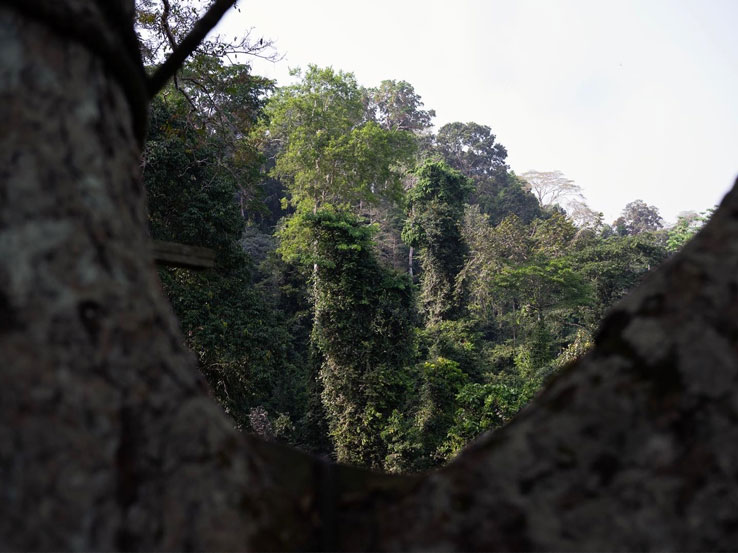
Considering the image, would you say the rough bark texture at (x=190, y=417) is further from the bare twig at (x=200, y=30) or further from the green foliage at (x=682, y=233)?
the green foliage at (x=682, y=233)

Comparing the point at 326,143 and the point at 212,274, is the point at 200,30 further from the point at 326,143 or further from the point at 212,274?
the point at 326,143

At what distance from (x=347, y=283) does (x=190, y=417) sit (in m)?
10.7

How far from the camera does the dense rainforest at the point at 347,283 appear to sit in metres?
9.39

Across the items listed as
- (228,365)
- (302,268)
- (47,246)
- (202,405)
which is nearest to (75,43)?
(47,246)

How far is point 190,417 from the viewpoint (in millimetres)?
604

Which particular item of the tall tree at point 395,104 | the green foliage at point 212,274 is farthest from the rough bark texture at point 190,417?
the tall tree at point 395,104

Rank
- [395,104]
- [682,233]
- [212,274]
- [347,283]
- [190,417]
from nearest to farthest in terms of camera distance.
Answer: [190,417] < [212,274] < [347,283] < [682,233] < [395,104]

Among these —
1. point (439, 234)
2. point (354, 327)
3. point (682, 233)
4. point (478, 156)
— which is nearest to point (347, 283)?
point (354, 327)

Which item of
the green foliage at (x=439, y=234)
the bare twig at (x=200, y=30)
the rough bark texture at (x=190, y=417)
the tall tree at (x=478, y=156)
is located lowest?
the rough bark texture at (x=190, y=417)

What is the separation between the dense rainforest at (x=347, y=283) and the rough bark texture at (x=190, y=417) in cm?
447

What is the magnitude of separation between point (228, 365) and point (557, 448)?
9.42 m

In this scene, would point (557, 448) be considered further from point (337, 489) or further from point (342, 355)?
point (342, 355)

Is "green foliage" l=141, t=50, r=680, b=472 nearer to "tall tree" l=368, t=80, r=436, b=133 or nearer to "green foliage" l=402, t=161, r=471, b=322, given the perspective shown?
"green foliage" l=402, t=161, r=471, b=322

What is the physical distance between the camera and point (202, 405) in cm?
62
